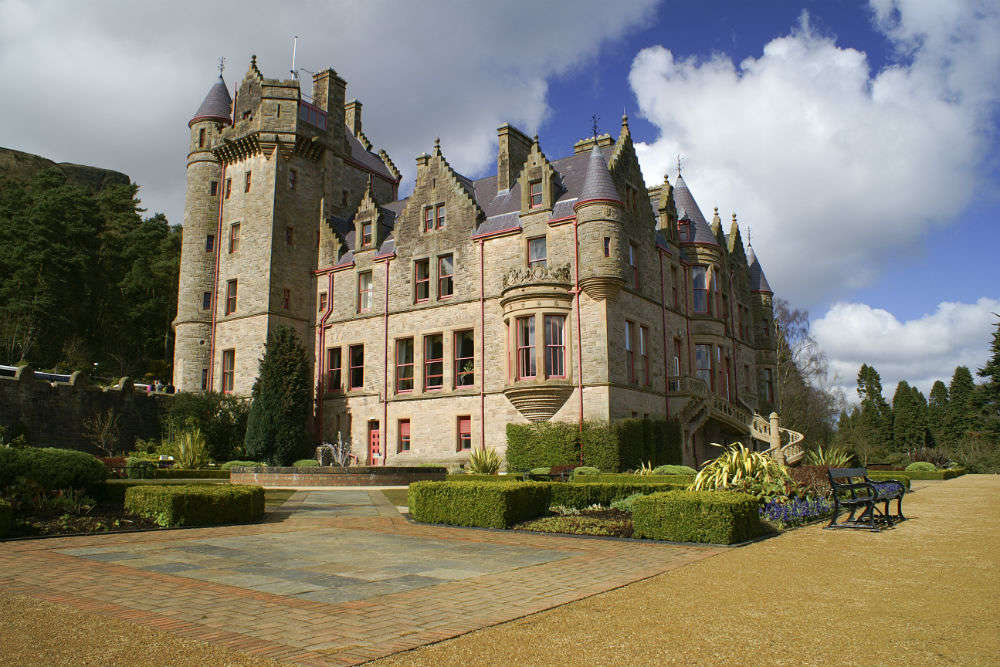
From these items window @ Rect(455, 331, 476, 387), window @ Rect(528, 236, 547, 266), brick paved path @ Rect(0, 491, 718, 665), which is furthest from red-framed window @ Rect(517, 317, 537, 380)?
brick paved path @ Rect(0, 491, 718, 665)

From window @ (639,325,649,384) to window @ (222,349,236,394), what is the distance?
73.1 ft

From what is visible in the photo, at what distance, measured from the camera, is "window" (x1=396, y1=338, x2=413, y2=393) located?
116 ft

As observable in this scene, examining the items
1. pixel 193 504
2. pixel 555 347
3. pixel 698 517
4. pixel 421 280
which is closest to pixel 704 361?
pixel 555 347

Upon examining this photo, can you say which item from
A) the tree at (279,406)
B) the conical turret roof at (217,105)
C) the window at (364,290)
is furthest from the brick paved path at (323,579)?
the conical turret roof at (217,105)

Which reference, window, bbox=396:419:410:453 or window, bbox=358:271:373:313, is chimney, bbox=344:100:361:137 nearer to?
window, bbox=358:271:373:313

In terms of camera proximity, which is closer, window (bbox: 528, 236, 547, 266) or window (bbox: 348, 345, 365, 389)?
window (bbox: 528, 236, 547, 266)

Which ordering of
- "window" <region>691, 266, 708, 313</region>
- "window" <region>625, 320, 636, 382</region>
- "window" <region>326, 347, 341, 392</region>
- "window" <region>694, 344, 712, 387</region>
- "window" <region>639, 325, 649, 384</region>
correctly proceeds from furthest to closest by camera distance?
1. "window" <region>326, 347, 341, 392</region>
2. "window" <region>691, 266, 708, 313</region>
3. "window" <region>694, 344, 712, 387</region>
4. "window" <region>639, 325, 649, 384</region>
5. "window" <region>625, 320, 636, 382</region>

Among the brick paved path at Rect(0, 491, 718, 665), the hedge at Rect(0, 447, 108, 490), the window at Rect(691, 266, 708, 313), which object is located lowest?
the brick paved path at Rect(0, 491, 718, 665)

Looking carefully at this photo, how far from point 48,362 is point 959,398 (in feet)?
282

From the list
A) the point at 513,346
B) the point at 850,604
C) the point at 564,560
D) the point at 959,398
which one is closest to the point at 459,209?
the point at 513,346

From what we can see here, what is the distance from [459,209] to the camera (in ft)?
114

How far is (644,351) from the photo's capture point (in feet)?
106

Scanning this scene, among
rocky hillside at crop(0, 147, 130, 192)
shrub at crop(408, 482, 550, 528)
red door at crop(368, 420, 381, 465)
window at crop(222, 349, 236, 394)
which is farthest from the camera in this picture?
rocky hillside at crop(0, 147, 130, 192)

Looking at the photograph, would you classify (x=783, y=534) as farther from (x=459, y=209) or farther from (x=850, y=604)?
(x=459, y=209)
